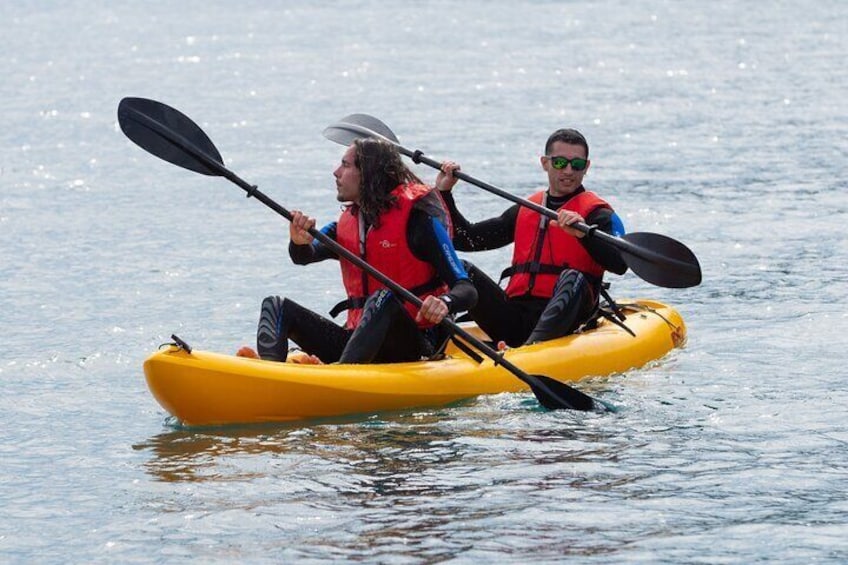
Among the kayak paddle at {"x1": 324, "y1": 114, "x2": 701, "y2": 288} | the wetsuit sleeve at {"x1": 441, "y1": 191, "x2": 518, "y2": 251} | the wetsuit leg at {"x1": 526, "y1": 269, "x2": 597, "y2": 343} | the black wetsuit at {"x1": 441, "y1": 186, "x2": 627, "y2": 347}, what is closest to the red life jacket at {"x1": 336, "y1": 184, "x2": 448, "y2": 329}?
the black wetsuit at {"x1": 441, "y1": 186, "x2": 627, "y2": 347}

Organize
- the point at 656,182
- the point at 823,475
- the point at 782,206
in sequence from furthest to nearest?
1. the point at 656,182
2. the point at 782,206
3. the point at 823,475

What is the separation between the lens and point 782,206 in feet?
43.2

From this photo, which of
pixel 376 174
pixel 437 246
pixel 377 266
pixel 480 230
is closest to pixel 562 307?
pixel 480 230

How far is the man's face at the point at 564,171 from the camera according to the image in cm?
771

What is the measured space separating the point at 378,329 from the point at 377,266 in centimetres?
30

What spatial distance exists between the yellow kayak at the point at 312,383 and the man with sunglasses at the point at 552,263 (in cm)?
27

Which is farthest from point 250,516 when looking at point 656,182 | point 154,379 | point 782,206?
point 656,182

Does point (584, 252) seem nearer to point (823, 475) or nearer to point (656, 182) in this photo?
point (823, 475)

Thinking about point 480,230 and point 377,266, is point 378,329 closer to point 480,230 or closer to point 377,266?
point 377,266

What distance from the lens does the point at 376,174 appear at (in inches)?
273

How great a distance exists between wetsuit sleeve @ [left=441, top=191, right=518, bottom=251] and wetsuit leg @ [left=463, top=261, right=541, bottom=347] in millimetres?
347

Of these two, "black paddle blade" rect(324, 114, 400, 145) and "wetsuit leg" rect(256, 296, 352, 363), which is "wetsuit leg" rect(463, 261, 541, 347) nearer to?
"wetsuit leg" rect(256, 296, 352, 363)

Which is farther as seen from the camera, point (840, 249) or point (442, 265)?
point (840, 249)

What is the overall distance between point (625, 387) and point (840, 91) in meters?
13.2
